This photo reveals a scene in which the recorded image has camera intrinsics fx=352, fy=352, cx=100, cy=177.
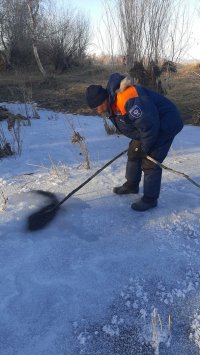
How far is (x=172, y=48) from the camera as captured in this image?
819 centimetres

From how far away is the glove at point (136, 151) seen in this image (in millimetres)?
3605

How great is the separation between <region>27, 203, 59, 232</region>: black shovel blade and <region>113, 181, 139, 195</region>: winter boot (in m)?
0.74

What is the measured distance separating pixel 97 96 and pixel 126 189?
122 centimetres

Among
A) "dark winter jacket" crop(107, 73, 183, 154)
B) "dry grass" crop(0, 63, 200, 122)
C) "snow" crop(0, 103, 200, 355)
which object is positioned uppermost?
"dark winter jacket" crop(107, 73, 183, 154)

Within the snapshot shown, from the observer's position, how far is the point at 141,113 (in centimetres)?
299

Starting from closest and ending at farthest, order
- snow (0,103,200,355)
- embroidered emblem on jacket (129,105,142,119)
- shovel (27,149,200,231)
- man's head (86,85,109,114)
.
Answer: snow (0,103,200,355)
embroidered emblem on jacket (129,105,142,119)
man's head (86,85,109,114)
shovel (27,149,200,231)

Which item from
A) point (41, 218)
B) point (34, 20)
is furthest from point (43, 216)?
point (34, 20)

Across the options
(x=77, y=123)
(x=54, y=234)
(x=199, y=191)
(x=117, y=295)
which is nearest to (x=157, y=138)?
(x=199, y=191)

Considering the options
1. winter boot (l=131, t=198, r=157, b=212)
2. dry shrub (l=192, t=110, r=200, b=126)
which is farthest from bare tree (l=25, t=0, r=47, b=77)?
winter boot (l=131, t=198, r=157, b=212)

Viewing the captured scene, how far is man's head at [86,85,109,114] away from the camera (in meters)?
3.09

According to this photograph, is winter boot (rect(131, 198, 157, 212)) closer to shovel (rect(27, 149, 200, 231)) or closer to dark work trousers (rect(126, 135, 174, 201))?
dark work trousers (rect(126, 135, 174, 201))

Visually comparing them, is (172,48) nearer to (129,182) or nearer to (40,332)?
(129,182)

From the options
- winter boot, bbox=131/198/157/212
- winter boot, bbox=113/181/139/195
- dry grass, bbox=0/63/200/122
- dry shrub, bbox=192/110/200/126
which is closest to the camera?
winter boot, bbox=131/198/157/212

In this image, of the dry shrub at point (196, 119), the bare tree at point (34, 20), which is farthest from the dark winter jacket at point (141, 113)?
the bare tree at point (34, 20)
